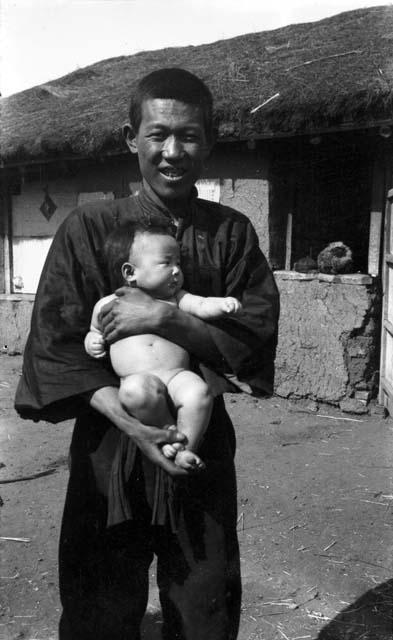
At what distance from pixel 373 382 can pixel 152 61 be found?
591 cm

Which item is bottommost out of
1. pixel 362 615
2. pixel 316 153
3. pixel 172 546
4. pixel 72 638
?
pixel 362 615

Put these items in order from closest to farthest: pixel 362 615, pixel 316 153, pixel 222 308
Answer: pixel 222 308, pixel 362 615, pixel 316 153

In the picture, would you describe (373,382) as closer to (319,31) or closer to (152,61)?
(319,31)

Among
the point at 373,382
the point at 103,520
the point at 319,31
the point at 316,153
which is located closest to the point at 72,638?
the point at 103,520

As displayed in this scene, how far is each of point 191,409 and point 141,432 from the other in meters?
0.14

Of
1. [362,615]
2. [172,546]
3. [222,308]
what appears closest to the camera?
[222,308]

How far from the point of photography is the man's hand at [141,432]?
1681 mm

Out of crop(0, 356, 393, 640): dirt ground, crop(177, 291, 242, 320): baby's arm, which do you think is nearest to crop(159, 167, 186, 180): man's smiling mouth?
crop(177, 291, 242, 320): baby's arm

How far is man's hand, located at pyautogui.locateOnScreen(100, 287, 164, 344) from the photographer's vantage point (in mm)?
1729

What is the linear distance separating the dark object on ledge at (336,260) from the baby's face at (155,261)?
4429 millimetres

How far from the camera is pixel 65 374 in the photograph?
1781 millimetres

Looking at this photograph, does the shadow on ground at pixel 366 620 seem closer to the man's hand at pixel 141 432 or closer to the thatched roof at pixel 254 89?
the man's hand at pixel 141 432

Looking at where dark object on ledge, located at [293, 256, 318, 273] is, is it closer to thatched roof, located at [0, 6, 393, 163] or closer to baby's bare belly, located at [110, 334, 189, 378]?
thatched roof, located at [0, 6, 393, 163]

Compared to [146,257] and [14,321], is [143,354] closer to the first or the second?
[146,257]
